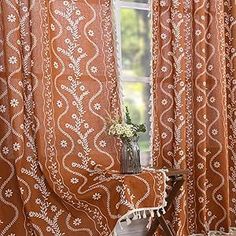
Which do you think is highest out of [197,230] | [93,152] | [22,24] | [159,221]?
[22,24]

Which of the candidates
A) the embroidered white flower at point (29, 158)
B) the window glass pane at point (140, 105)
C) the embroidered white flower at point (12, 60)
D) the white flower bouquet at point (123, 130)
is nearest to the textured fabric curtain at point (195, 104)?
the window glass pane at point (140, 105)

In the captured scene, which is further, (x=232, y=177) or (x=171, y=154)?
(x=232, y=177)

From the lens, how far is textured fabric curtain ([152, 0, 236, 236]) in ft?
9.61

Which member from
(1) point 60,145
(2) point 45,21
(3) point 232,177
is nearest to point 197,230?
(3) point 232,177

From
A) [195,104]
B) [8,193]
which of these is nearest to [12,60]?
[8,193]

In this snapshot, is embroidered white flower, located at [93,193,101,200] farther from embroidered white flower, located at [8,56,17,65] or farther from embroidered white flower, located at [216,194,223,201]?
embroidered white flower, located at [216,194,223,201]

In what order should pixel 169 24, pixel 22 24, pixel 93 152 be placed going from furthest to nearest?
pixel 169 24
pixel 93 152
pixel 22 24

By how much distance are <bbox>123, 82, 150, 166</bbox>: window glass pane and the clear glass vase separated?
526 mm

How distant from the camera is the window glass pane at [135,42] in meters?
3.03

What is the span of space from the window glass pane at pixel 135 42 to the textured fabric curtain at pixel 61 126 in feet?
1.15

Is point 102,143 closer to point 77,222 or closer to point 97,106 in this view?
point 97,106

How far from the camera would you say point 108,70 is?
2.69 metres

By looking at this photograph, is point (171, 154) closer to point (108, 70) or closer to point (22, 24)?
point (108, 70)

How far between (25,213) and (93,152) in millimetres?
547
